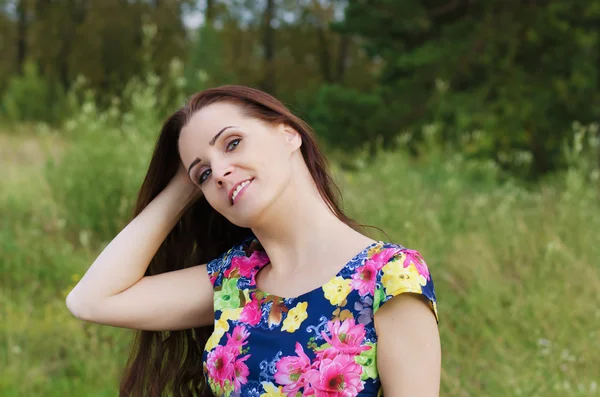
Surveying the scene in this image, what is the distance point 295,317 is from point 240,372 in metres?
0.18

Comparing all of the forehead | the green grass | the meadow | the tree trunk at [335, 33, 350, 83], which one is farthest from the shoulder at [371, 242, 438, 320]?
the tree trunk at [335, 33, 350, 83]

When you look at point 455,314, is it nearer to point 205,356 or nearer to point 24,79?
point 205,356

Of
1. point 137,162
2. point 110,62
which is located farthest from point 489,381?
point 110,62

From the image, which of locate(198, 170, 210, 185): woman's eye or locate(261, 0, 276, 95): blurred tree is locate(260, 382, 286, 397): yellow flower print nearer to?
locate(198, 170, 210, 185): woman's eye

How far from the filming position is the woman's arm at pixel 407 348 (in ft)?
4.77

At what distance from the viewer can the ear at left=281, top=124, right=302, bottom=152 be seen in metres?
1.77

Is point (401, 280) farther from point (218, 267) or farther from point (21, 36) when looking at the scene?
point (21, 36)

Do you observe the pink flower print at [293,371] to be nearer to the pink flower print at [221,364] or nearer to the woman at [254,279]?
the woman at [254,279]

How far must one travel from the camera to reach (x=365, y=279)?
1.56 meters

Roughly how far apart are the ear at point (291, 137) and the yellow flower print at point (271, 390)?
55 cm

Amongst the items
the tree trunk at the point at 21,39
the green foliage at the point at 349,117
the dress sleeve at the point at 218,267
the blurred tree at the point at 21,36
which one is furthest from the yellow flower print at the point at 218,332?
the tree trunk at the point at 21,39

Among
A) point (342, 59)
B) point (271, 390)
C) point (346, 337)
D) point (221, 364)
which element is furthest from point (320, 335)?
point (342, 59)

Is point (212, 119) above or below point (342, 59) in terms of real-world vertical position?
below

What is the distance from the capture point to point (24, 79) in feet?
49.8
